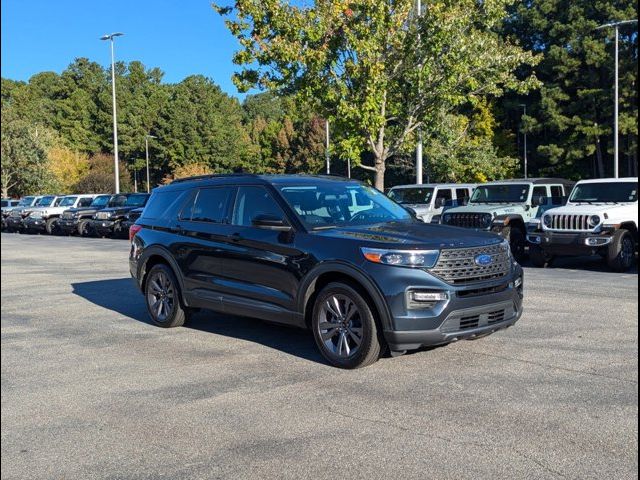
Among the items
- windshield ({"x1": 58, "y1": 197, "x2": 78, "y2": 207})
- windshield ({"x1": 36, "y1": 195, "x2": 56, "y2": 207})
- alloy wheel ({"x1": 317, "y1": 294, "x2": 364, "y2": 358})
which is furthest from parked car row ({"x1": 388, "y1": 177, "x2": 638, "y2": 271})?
windshield ({"x1": 36, "y1": 195, "x2": 56, "y2": 207})

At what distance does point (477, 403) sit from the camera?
203 inches

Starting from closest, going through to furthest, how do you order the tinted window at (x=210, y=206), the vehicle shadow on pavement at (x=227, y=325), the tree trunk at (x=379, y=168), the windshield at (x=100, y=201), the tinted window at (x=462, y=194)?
the vehicle shadow on pavement at (x=227, y=325), the tinted window at (x=210, y=206), the tinted window at (x=462, y=194), the tree trunk at (x=379, y=168), the windshield at (x=100, y=201)

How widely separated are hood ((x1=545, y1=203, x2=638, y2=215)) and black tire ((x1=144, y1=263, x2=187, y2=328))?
863cm

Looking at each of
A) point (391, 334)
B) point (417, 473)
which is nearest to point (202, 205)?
point (391, 334)

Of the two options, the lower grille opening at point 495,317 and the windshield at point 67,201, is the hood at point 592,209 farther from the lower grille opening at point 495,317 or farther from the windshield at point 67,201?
the windshield at point 67,201

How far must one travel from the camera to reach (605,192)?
47.7 feet

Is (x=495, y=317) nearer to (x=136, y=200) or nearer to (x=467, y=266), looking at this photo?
(x=467, y=266)

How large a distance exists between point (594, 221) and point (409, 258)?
28.3 ft

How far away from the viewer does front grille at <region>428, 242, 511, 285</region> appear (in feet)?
19.3

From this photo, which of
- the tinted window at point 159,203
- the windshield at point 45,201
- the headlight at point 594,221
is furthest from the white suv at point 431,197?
the windshield at point 45,201

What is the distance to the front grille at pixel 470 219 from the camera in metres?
15.2

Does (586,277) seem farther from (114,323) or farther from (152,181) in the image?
(152,181)

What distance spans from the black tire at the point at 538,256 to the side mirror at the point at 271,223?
891 cm

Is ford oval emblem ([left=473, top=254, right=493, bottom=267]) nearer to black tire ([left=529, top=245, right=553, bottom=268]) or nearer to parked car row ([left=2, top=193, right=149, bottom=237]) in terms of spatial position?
black tire ([left=529, top=245, right=553, bottom=268])
